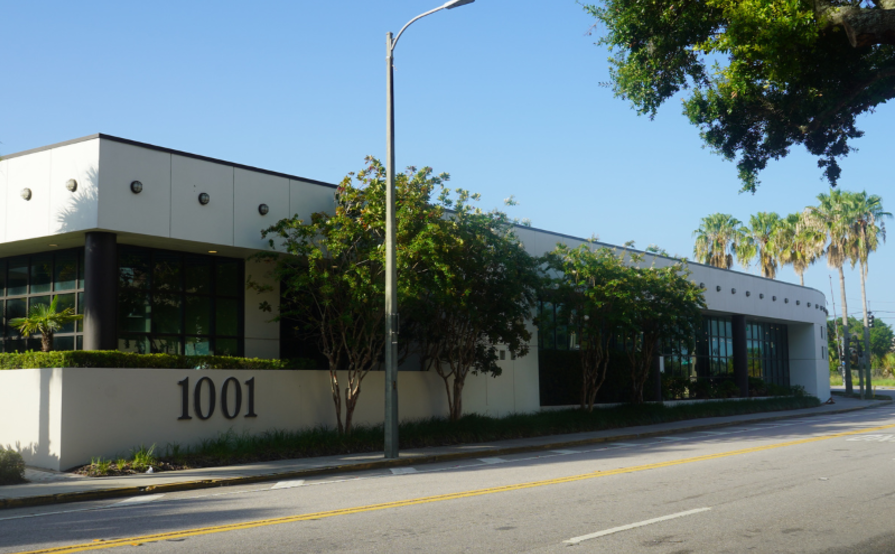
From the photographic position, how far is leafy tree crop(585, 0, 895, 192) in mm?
9156

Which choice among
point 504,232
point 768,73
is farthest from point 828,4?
point 504,232

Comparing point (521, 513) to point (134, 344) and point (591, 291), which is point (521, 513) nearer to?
point (134, 344)

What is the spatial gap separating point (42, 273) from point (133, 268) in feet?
9.12

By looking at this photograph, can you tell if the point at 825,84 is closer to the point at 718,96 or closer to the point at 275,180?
the point at 718,96

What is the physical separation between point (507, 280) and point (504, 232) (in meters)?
1.84

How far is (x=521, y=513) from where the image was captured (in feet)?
32.0

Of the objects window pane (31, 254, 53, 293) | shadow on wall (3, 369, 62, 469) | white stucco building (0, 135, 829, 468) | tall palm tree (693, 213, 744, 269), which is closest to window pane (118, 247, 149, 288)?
white stucco building (0, 135, 829, 468)

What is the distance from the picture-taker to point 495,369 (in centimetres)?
2438

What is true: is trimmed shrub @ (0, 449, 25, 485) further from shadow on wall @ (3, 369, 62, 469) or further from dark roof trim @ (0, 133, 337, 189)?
dark roof trim @ (0, 133, 337, 189)

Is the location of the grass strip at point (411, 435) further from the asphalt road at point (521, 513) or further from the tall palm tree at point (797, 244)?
the tall palm tree at point (797, 244)

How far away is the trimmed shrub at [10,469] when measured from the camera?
1367cm

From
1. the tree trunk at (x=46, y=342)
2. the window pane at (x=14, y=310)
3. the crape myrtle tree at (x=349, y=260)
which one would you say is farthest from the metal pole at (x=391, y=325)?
the window pane at (x=14, y=310)

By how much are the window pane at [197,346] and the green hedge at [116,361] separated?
102 inches

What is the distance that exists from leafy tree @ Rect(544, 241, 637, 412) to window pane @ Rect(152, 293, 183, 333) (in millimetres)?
11635
